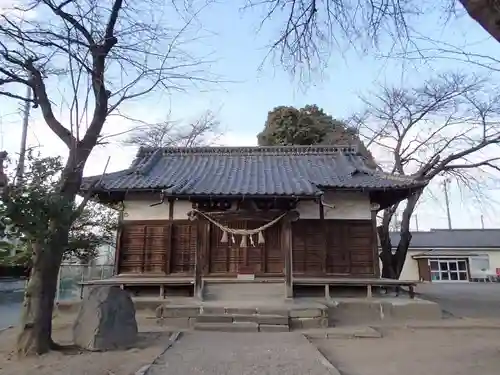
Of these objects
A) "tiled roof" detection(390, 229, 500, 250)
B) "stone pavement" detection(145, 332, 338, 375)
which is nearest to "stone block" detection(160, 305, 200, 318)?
"stone pavement" detection(145, 332, 338, 375)

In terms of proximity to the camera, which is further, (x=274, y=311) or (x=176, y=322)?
(x=176, y=322)

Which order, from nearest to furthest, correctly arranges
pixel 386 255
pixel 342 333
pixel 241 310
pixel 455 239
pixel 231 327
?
pixel 342 333 < pixel 231 327 < pixel 241 310 < pixel 386 255 < pixel 455 239

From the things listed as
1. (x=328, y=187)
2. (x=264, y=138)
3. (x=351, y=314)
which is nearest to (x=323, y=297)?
(x=351, y=314)

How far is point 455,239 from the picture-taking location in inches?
1409

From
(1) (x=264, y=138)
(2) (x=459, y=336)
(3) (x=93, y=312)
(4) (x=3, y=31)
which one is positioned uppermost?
(1) (x=264, y=138)

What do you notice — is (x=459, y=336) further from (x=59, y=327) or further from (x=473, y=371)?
(x=59, y=327)

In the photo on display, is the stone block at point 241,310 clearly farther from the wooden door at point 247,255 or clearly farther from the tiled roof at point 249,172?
the tiled roof at point 249,172

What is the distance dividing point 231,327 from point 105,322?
2.98 m

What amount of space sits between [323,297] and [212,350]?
18.8 ft

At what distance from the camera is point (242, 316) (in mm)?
9188

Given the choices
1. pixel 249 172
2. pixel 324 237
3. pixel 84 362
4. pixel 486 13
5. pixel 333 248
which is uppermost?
pixel 249 172

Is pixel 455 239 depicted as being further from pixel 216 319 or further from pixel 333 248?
pixel 216 319

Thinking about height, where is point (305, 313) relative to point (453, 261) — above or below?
below

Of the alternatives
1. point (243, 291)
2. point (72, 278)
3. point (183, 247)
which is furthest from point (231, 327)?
point (72, 278)
